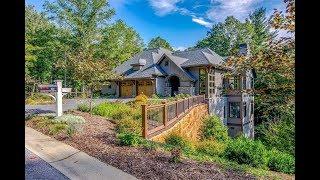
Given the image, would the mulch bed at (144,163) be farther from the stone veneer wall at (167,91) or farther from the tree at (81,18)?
the tree at (81,18)

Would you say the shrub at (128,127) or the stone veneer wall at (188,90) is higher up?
the stone veneer wall at (188,90)

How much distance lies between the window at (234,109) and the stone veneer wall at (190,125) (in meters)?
6.99

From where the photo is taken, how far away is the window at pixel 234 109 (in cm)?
3102

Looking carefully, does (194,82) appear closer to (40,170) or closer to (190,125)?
(190,125)

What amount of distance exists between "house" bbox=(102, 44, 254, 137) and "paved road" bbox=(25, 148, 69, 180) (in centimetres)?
2113

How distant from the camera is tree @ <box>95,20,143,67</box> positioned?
4109cm

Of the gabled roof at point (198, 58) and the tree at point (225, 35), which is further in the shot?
the tree at point (225, 35)

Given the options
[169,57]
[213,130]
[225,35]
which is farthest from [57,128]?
[225,35]

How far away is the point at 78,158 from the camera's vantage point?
712 centimetres

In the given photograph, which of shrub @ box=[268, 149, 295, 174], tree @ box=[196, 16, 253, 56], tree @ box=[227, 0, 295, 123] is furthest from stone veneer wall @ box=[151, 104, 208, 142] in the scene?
tree @ box=[196, 16, 253, 56]

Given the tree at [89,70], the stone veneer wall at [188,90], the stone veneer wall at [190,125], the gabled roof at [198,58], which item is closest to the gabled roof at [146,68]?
the stone veneer wall at [188,90]

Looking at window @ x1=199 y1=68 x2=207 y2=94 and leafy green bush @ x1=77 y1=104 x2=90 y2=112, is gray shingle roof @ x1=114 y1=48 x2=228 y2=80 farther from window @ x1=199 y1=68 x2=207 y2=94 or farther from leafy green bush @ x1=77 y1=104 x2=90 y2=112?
leafy green bush @ x1=77 y1=104 x2=90 y2=112
